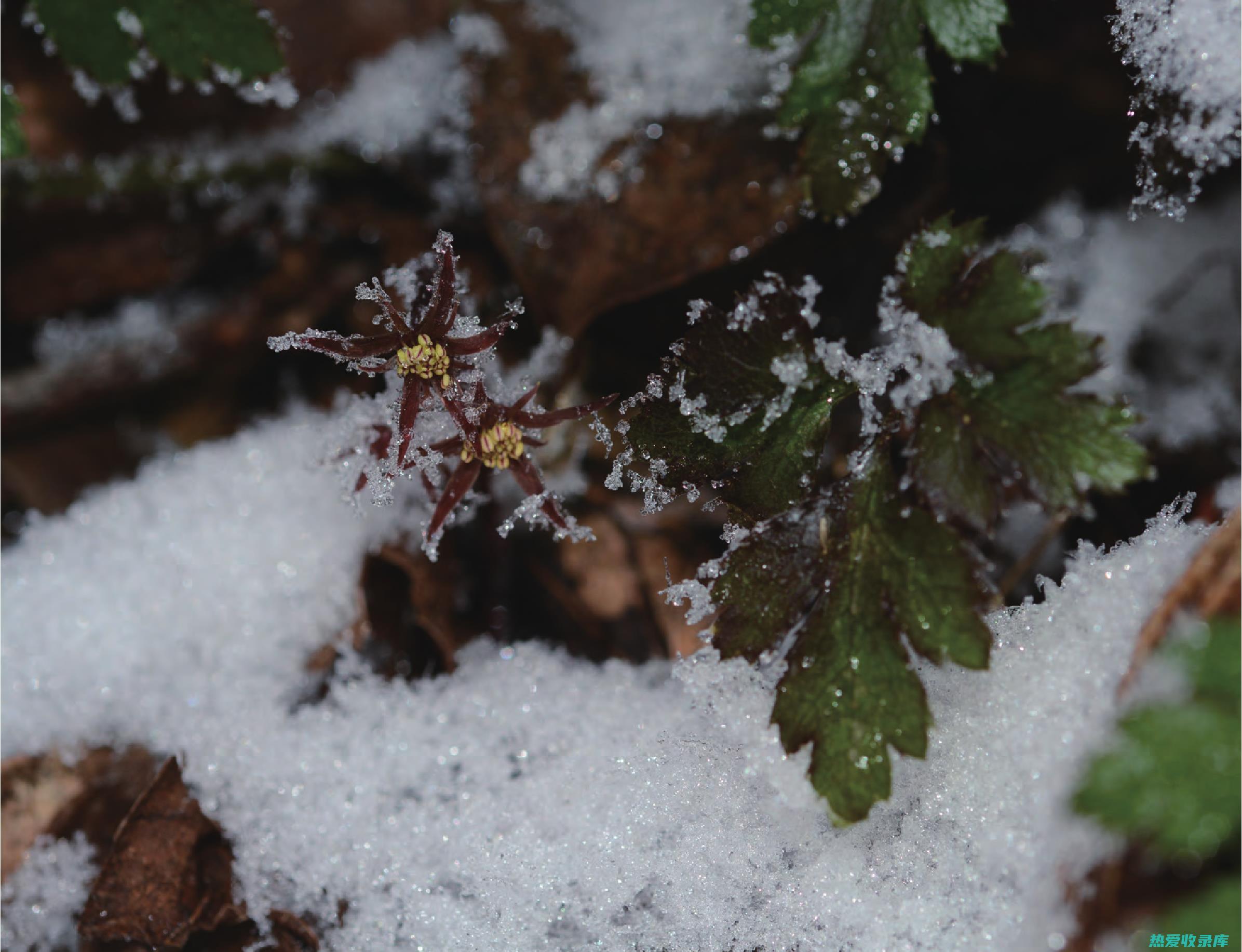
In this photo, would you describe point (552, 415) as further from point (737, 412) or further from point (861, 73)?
point (861, 73)

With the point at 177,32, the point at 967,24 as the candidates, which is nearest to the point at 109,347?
the point at 177,32

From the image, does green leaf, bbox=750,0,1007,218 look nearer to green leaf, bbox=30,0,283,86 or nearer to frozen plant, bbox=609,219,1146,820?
frozen plant, bbox=609,219,1146,820

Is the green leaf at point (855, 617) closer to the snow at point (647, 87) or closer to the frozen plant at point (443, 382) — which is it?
the frozen plant at point (443, 382)

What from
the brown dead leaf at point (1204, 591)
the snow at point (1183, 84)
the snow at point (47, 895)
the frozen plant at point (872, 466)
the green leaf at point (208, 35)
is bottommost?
the snow at point (47, 895)

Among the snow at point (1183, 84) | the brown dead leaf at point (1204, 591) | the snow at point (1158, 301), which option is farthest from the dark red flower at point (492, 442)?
the snow at point (1158, 301)

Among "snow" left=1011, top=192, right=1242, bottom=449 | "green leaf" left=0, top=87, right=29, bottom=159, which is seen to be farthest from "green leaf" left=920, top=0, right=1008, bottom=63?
"green leaf" left=0, top=87, right=29, bottom=159
